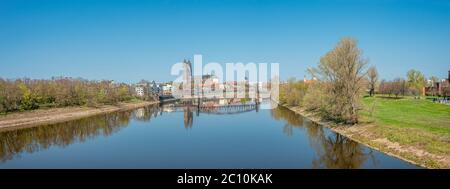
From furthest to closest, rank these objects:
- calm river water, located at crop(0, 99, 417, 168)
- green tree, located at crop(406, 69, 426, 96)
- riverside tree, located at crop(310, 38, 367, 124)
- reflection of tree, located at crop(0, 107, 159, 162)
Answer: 1. green tree, located at crop(406, 69, 426, 96)
2. riverside tree, located at crop(310, 38, 367, 124)
3. reflection of tree, located at crop(0, 107, 159, 162)
4. calm river water, located at crop(0, 99, 417, 168)

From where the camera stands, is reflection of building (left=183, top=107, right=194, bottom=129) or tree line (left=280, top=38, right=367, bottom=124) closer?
tree line (left=280, top=38, right=367, bottom=124)

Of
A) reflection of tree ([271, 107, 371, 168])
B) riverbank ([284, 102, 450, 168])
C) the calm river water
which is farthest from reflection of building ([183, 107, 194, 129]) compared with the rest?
riverbank ([284, 102, 450, 168])

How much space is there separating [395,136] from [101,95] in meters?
72.0

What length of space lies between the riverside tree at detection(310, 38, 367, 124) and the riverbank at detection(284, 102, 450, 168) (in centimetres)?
189

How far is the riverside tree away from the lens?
3591cm

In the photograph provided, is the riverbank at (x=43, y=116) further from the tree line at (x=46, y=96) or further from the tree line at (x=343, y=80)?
the tree line at (x=343, y=80)

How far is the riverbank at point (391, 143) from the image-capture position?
2094 cm

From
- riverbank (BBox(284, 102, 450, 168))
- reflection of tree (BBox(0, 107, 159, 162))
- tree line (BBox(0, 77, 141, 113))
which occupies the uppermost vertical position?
tree line (BBox(0, 77, 141, 113))

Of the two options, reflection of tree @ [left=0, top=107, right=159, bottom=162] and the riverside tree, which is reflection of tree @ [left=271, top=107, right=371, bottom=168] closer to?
the riverside tree

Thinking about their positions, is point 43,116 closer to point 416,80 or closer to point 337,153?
point 337,153

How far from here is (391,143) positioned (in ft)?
87.4
